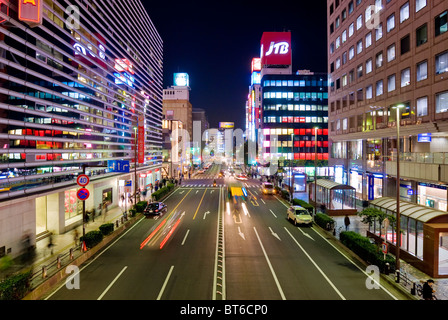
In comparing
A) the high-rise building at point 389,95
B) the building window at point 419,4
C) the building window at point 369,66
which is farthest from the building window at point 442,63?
the building window at point 369,66

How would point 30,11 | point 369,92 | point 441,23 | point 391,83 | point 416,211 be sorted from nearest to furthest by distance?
point 416,211 < point 30,11 < point 441,23 < point 391,83 < point 369,92

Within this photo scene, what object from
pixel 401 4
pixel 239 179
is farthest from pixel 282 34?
pixel 401 4

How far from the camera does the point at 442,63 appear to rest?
24125 mm

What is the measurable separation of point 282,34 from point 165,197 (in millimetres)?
75282

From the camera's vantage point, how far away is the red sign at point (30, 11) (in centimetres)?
1828

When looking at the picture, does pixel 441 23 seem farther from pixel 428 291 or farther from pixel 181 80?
pixel 181 80

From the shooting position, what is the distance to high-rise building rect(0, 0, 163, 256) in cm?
1845

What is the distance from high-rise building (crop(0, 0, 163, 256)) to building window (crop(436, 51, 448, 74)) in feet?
97.2

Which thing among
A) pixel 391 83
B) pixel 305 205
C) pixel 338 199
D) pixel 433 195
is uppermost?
pixel 391 83

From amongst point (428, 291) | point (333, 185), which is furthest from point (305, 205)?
point (428, 291)

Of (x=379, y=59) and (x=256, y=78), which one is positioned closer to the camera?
(x=379, y=59)

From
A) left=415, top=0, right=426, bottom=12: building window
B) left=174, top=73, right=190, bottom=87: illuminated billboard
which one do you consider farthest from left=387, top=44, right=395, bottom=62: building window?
left=174, top=73, right=190, bottom=87: illuminated billboard

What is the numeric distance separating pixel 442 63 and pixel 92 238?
3148cm

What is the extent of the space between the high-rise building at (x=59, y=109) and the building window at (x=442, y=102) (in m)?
29.1
